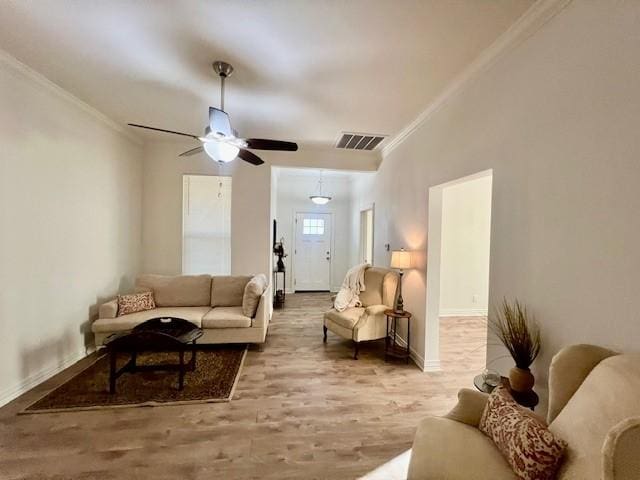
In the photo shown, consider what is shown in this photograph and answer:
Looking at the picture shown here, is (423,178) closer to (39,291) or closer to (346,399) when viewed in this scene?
(346,399)

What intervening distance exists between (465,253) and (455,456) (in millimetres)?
5066

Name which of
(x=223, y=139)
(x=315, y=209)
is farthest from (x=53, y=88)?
(x=315, y=209)

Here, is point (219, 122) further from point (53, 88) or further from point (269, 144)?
point (53, 88)

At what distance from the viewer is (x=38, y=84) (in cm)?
284

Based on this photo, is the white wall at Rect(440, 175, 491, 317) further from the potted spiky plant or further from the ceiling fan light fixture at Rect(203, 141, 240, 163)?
the ceiling fan light fixture at Rect(203, 141, 240, 163)

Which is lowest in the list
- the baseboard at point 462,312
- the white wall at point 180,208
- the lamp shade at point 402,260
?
the baseboard at point 462,312

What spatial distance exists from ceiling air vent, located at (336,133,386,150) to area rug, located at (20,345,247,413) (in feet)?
10.7

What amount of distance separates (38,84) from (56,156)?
0.66 metres

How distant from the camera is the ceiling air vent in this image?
423 centimetres

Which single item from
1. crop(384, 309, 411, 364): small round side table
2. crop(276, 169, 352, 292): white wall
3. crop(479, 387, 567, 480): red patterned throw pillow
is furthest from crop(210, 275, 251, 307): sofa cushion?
crop(479, 387, 567, 480): red patterned throw pillow

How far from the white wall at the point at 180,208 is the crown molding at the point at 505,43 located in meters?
2.85

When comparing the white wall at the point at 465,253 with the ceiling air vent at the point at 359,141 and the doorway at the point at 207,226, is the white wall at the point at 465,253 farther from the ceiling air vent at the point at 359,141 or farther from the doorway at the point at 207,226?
the doorway at the point at 207,226

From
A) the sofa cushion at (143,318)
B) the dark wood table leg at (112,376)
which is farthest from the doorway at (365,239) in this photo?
the dark wood table leg at (112,376)

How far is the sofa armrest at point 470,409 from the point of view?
1.68 m
